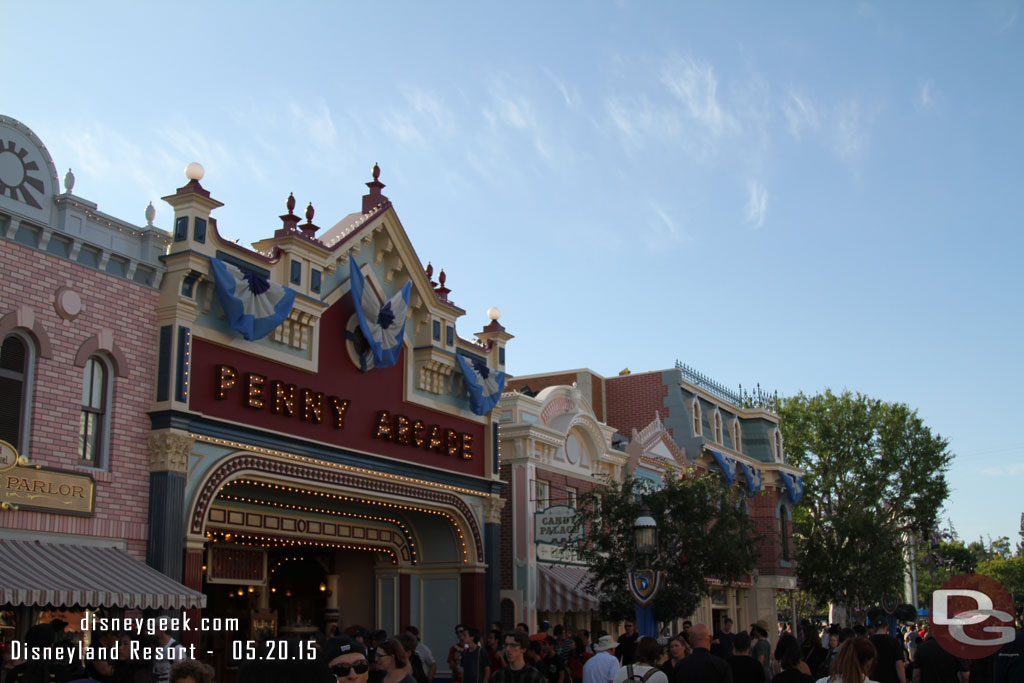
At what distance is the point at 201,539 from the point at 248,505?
4147 millimetres

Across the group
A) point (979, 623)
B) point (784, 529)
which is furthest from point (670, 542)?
point (784, 529)

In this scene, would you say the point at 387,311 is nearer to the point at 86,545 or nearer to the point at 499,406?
the point at 499,406

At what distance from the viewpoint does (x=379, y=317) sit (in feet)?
76.4

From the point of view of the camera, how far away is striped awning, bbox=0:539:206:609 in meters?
14.5

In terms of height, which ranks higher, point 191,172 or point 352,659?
point 191,172

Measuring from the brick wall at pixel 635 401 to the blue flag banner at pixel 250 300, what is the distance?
23463 millimetres

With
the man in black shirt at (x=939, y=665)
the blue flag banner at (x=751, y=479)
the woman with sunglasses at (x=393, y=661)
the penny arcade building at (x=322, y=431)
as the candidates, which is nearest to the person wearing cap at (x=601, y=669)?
the man in black shirt at (x=939, y=665)

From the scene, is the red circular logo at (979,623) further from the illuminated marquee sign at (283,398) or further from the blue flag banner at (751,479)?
the blue flag banner at (751,479)

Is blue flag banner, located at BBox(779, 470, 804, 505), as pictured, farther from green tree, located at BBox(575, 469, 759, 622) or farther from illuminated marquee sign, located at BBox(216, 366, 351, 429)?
illuminated marquee sign, located at BBox(216, 366, 351, 429)

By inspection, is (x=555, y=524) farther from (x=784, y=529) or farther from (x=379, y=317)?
(x=784, y=529)

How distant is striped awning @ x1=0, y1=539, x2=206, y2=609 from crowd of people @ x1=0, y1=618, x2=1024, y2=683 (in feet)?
2.14

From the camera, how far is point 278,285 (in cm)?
2034

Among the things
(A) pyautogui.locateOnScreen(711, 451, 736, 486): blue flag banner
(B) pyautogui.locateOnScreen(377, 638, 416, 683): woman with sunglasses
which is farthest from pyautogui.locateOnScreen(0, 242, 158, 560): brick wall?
(A) pyautogui.locateOnScreen(711, 451, 736, 486): blue flag banner

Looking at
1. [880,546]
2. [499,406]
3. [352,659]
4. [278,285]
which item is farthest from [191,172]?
[880,546]
